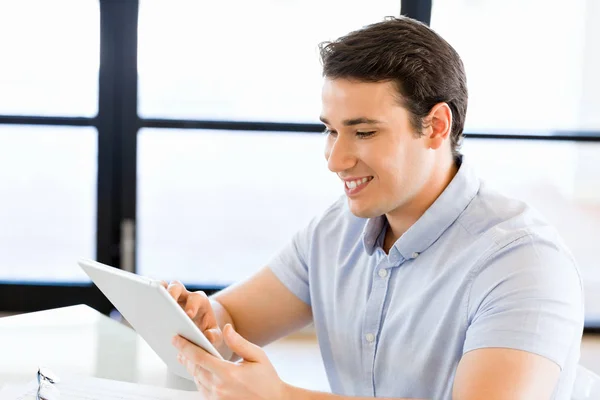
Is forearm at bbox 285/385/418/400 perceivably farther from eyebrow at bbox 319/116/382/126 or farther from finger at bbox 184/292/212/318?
eyebrow at bbox 319/116/382/126

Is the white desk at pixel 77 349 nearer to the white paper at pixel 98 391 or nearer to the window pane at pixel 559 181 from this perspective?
the white paper at pixel 98 391

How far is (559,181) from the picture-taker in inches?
125

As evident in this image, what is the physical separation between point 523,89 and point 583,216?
60 centimetres

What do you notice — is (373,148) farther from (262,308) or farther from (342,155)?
(262,308)

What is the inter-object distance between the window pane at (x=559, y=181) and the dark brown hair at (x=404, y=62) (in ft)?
5.60

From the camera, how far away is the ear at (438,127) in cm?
142

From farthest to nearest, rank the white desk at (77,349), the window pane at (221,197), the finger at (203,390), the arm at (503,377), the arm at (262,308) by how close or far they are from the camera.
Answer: the window pane at (221,197), the arm at (262,308), the white desk at (77,349), the finger at (203,390), the arm at (503,377)

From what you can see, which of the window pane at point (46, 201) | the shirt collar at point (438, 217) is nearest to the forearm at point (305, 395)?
the shirt collar at point (438, 217)

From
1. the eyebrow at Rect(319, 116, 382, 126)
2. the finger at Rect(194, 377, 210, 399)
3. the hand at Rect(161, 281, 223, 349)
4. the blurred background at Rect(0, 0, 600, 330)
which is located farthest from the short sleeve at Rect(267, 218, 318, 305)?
the blurred background at Rect(0, 0, 600, 330)

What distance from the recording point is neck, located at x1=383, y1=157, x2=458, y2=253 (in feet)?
4.73

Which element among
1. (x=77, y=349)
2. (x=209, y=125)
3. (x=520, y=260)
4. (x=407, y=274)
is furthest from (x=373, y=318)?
(x=209, y=125)

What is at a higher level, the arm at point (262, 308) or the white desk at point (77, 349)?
the arm at point (262, 308)

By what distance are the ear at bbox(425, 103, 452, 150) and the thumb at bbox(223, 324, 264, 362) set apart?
54cm

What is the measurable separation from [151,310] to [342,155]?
465 mm
